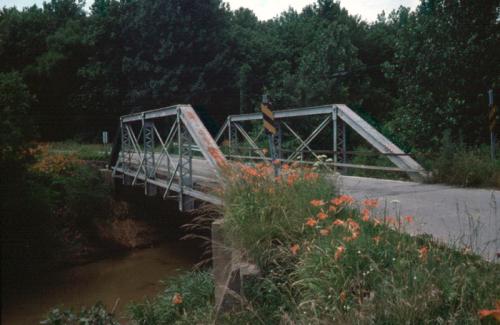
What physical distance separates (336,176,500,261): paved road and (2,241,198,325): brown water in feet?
14.4

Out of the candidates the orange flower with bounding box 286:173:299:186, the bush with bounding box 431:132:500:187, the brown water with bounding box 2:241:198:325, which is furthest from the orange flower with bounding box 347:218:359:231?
the brown water with bounding box 2:241:198:325

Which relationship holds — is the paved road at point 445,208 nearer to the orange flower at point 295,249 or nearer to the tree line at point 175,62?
the orange flower at point 295,249

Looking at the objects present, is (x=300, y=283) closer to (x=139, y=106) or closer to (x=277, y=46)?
(x=139, y=106)

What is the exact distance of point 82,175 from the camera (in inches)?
658

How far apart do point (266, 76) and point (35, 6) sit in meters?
20.1

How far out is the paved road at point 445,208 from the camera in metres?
4.36

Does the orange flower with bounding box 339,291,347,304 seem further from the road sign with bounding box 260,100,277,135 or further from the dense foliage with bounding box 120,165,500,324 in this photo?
the road sign with bounding box 260,100,277,135

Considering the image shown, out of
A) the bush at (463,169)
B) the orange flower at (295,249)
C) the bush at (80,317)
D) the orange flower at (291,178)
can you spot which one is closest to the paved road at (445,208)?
the bush at (463,169)

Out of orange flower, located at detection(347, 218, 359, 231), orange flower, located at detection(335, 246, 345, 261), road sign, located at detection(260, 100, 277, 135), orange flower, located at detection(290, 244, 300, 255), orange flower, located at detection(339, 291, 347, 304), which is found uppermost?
road sign, located at detection(260, 100, 277, 135)

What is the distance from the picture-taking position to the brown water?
36.2ft

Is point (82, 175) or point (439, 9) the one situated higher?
point (439, 9)

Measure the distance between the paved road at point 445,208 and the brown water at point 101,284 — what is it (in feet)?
14.4

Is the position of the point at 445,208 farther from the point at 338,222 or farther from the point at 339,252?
the point at 339,252

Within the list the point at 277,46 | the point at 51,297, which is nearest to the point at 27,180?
the point at 51,297
